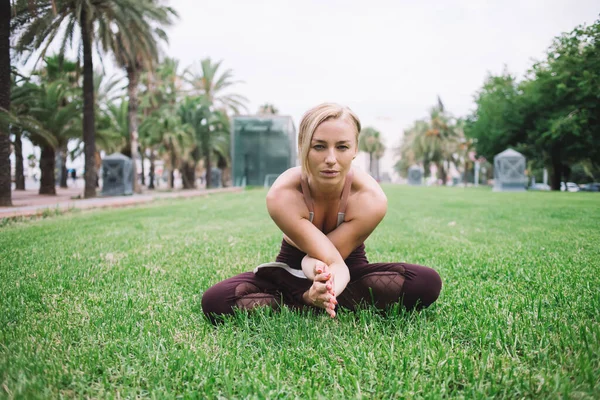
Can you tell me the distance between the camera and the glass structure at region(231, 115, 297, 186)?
31531mm

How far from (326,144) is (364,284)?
2.84 feet

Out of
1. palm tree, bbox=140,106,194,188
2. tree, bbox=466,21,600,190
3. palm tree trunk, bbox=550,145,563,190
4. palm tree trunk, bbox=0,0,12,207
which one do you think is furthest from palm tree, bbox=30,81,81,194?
palm tree trunk, bbox=550,145,563,190

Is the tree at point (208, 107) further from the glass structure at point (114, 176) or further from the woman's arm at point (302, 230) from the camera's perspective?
the woman's arm at point (302, 230)

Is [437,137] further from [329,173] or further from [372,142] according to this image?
[329,173]

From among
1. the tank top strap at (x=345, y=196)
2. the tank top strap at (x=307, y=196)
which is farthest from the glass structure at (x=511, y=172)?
the tank top strap at (x=307, y=196)

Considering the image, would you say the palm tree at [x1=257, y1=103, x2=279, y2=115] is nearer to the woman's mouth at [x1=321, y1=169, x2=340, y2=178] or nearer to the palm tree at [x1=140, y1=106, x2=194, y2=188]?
the palm tree at [x1=140, y1=106, x2=194, y2=188]

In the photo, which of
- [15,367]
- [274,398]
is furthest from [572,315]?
[15,367]

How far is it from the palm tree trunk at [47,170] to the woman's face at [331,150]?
21860 millimetres

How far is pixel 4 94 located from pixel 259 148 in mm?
22492

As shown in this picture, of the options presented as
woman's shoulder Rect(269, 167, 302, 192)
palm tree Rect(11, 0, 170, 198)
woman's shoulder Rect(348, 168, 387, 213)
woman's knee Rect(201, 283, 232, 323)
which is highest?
palm tree Rect(11, 0, 170, 198)

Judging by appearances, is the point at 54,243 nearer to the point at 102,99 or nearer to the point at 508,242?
the point at 508,242

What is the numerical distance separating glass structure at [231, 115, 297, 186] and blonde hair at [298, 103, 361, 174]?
29230 mm

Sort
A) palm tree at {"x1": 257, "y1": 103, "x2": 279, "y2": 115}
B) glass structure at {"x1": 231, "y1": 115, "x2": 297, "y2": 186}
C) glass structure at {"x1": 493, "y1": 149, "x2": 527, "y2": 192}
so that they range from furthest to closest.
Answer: palm tree at {"x1": 257, "y1": 103, "x2": 279, "y2": 115}, glass structure at {"x1": 231, "y1": 115, "x2": 297, "y2": 186}, glass structure at {"x1": 493, "y1": 149, "x2": 527, "y2": 192}

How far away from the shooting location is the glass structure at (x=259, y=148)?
103 ft
